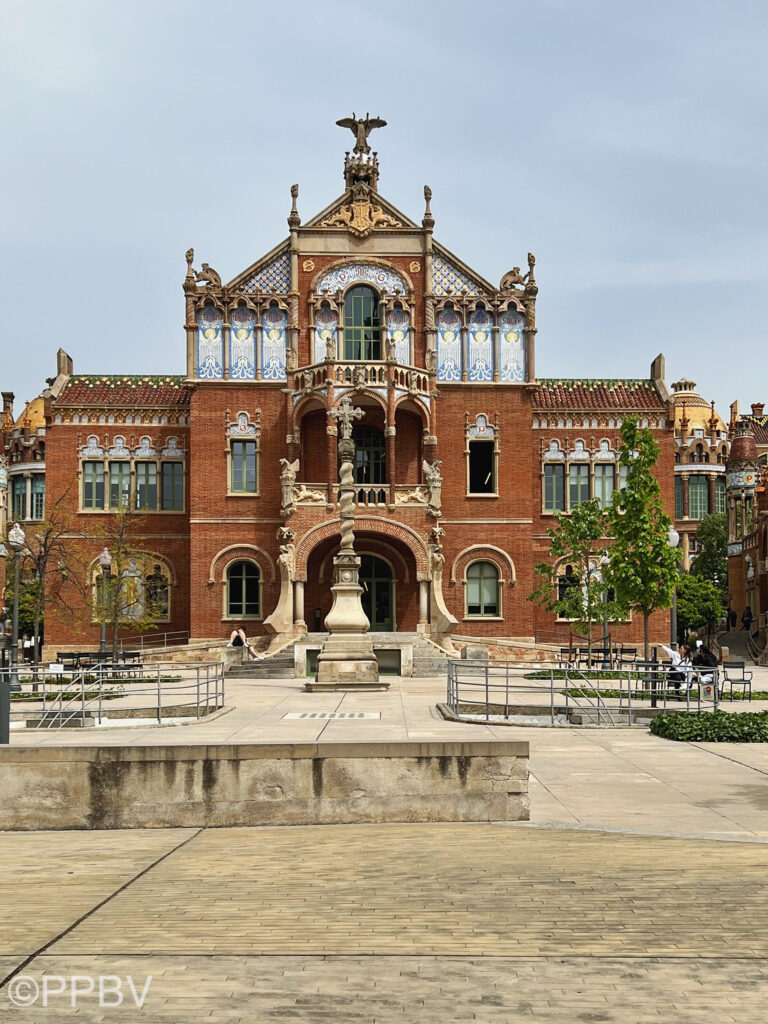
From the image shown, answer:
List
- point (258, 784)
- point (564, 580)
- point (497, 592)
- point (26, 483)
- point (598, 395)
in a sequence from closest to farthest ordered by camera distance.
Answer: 1. point (258, 784)
2. point (497, 592)
3. point (564, 580)
4. point (598, 395)
5. point (26, 483)

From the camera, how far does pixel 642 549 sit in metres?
30.3

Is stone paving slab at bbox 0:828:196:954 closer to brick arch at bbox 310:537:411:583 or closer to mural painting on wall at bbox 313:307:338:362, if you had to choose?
brick arch at bbox 310:537:411:583

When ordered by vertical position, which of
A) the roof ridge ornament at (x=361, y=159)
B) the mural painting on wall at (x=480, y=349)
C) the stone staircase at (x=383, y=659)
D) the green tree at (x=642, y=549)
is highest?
the roof ridge ornament at (x=361, y=159)

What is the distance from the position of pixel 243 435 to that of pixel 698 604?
34286 millimetres

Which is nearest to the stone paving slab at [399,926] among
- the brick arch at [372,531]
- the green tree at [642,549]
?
the green tree at [642,549]

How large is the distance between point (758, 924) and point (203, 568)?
4049cm

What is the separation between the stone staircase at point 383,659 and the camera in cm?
3950

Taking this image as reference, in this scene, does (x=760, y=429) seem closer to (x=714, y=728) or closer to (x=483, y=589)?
(x=483, y=589)

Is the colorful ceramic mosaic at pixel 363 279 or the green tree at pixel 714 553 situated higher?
the colorful ceramic mosaic at pixel 363 279

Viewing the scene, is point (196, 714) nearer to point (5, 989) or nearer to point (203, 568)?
point (5, 989)

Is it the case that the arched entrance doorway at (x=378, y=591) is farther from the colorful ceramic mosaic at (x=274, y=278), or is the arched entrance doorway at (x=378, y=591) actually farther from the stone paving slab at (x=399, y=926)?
the stone paving slab at (x=399, y=926)

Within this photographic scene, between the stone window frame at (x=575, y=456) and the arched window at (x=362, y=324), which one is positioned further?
the stone window frame at (x=575, y=456)
